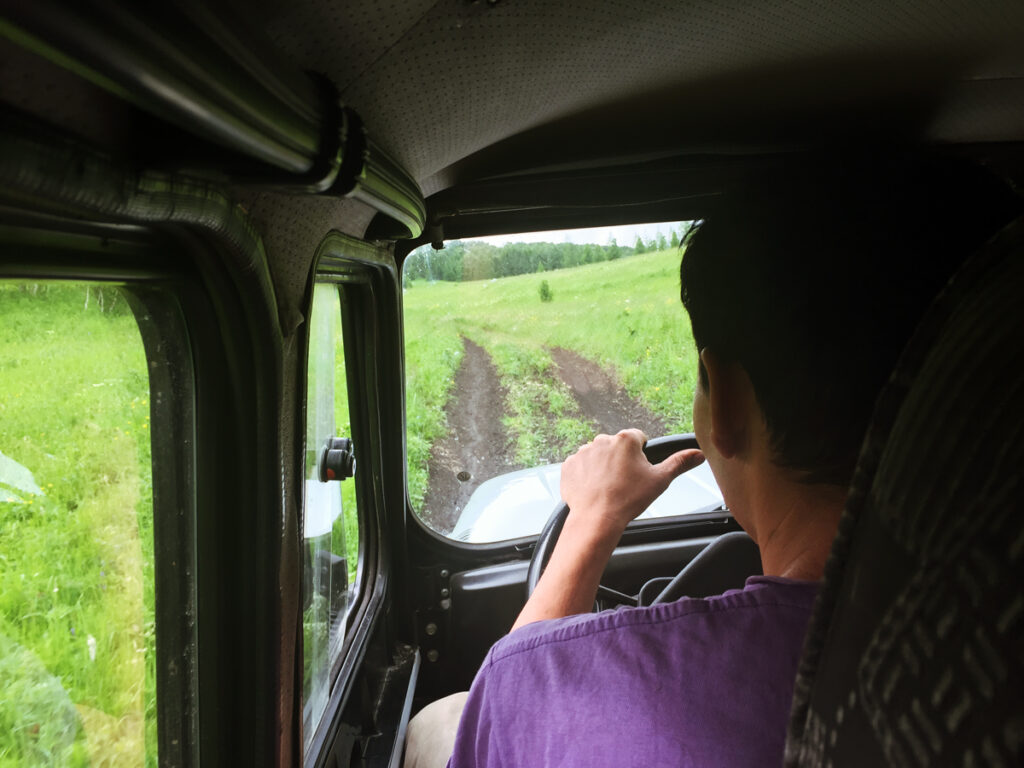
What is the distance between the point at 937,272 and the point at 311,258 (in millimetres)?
887

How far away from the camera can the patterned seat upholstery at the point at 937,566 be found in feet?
1.02

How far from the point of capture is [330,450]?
5.46 ft

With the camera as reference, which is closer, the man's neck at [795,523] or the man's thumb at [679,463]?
the man's neck at [795,523]

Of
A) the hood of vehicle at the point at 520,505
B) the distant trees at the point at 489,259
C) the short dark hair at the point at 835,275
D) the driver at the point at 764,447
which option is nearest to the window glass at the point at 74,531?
the driver at the point at 764,447

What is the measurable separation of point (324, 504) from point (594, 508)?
0.78 meters

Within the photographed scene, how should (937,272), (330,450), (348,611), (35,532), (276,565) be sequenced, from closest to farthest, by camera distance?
1. (35,532)
2. (937,272)
3. (276,565)
4. (330,450)
5. (348,611)

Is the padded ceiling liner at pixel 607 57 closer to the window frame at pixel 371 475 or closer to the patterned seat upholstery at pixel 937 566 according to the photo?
the window frame at pixel 371 475

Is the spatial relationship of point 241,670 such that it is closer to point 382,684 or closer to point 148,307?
point 148,307

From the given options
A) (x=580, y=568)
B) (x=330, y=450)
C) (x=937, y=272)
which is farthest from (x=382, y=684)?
(x=937, y=272)

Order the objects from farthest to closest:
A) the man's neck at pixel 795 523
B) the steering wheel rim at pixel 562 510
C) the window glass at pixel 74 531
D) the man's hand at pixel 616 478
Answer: the steering wheel rim at pixel 562 510
the man's hand at pixel 616 478
the man's neck at pixel 795 523
the window glass at pixel 74 531

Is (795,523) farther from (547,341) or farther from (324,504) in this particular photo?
(547,341)

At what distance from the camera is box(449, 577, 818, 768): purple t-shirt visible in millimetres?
738

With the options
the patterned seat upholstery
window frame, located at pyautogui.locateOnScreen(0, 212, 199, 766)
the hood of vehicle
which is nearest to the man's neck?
the patterned seat upholstery

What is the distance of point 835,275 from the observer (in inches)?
32.1
